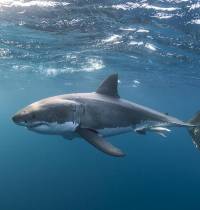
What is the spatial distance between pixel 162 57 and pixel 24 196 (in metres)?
18.7

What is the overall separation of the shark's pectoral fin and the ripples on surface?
964 centimetres

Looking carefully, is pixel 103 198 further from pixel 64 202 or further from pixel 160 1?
pixel 160 1

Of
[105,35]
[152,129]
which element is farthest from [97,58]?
[152,129]

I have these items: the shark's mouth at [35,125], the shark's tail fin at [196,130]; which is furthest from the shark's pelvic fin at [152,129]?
the shark's mouth at [35,125]

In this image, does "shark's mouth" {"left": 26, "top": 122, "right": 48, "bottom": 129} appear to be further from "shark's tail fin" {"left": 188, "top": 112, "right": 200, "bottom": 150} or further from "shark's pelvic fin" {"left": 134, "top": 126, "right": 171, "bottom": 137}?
"shark's tail fin" {"left": 188, "top": 112, "right": 200, "bottom": 150}

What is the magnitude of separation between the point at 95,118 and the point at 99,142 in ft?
5.27

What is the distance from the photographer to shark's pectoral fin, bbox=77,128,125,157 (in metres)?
6.56

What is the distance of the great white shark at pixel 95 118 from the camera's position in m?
7.42

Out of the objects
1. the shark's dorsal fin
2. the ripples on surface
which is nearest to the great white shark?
the shark's dorsal fin

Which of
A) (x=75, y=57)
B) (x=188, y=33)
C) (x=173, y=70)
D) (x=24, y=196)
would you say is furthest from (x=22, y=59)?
(x=188, y=33)

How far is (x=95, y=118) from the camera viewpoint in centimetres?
859

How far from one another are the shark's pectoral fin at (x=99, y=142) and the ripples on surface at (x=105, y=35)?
964cm

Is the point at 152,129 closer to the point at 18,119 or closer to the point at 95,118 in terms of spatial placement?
the point at 95,118

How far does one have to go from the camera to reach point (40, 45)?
25453mm
